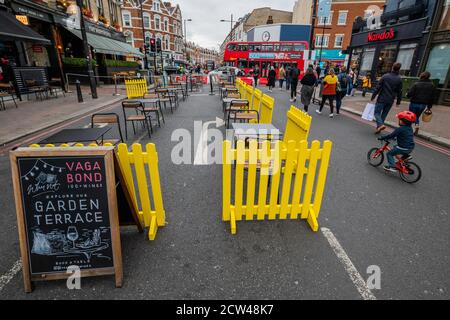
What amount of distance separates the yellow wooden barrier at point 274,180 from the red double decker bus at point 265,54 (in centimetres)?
2866

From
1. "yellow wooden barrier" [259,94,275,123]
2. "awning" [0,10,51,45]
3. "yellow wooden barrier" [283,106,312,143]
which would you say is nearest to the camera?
"yellow wooden barrier" [283,106,312,143]

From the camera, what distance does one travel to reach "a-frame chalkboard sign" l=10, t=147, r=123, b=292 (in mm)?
2215

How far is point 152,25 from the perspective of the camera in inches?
2042

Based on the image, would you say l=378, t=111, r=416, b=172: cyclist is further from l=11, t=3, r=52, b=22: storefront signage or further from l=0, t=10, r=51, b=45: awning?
l=11, t=3, r=52, b=22: storefront signage

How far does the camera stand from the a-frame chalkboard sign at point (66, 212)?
2.21m

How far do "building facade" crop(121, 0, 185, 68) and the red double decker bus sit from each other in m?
19.8

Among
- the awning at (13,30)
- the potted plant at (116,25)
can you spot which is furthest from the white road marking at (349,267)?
the potted plant at (116,25)

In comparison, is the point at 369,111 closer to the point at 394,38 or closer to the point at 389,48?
the point at 394,38

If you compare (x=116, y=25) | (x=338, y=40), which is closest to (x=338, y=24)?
(x=338, y=40)

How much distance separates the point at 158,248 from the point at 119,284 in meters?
0.60

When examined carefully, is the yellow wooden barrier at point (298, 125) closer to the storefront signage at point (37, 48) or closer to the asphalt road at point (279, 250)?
the asphalt road at point (279, 250)

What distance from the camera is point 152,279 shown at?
248cm

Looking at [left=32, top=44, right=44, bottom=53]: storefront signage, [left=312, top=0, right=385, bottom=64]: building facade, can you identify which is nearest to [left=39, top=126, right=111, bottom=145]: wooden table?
[left=32, top=44, right=44, bottom=53]: storefront signage
